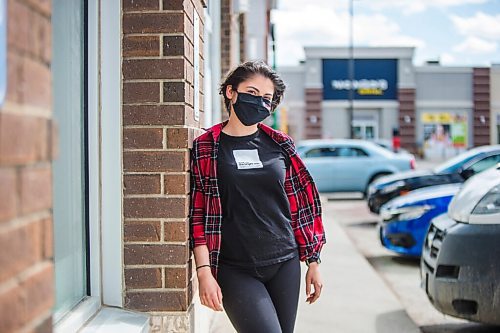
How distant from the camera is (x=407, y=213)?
25.9 ft

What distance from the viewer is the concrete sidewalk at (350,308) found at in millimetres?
5070

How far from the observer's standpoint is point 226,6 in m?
7.77

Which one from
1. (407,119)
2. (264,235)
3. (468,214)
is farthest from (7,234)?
(407,119)

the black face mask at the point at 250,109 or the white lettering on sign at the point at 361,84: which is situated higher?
the white lettering on sign at the point at 361,84

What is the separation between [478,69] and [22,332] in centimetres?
4159

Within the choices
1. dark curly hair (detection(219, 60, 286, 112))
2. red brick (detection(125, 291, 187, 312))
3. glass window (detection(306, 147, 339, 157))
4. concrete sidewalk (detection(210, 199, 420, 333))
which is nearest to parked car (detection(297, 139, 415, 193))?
glass window (detection(306, 147, 339, 157))

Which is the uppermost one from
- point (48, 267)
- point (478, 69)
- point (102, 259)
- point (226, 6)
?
point (478, 69)

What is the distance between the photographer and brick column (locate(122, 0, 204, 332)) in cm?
322

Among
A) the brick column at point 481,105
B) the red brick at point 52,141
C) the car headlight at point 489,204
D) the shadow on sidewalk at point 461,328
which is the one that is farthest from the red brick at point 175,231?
the brick column at point 481,105

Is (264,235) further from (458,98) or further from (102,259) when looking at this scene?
(458,98)

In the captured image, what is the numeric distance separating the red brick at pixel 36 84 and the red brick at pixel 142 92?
6.09 ft

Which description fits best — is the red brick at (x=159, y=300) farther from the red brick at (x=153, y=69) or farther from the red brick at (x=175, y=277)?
the red brick at (x=153, y=69)

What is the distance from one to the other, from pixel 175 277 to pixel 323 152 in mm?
14342

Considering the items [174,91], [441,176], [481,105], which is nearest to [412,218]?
[441,176]
